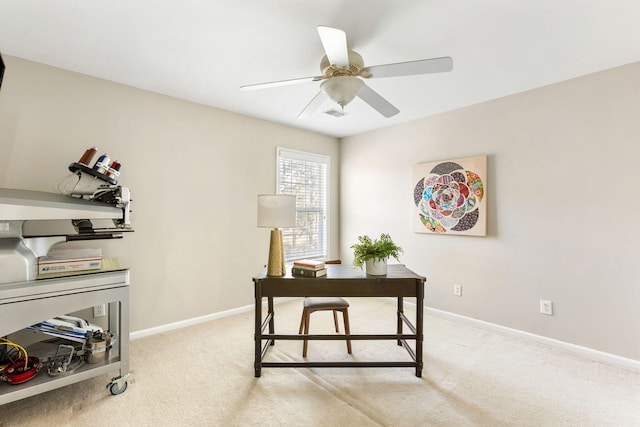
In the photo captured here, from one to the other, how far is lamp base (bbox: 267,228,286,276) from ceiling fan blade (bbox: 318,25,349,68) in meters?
1.23

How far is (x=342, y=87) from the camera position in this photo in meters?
1.96

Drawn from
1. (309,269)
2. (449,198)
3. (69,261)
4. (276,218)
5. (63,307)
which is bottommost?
(63,307)

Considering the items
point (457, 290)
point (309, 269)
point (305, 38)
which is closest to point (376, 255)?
point (309, 269)

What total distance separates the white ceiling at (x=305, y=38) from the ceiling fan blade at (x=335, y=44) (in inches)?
10.6

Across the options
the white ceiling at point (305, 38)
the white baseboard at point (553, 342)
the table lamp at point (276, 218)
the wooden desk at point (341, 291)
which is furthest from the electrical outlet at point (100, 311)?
the white baseboard at point (553, 342)

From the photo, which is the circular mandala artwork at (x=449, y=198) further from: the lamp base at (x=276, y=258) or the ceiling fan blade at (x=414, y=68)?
the lamp base at (x=276, y=258)

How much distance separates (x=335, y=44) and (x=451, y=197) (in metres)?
2.38

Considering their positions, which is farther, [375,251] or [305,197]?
[305,197]

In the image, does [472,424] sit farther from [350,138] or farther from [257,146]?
[350,138]

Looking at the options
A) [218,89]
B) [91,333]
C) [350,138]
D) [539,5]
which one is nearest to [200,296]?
[91,333]

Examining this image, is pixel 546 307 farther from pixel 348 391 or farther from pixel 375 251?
pixel 348 391

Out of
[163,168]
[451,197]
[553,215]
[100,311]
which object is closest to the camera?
[100,311]

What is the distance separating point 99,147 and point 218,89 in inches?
46.8

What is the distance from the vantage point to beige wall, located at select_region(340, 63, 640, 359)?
2383mm
